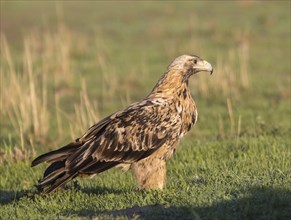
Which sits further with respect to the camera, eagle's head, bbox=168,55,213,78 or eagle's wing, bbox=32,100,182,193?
eagle's head, bbox=168,55,213,78

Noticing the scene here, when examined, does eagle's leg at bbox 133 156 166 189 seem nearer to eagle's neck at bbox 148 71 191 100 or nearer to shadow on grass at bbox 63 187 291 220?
eagle's neck at bbox 148 71 191 100

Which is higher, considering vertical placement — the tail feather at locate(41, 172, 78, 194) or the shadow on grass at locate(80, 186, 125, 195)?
the tail feather at locate(41, 172, 78, 194)

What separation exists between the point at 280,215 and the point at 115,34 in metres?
20.8

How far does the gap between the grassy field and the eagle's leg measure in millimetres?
144

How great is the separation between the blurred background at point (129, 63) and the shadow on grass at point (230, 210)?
180 inches

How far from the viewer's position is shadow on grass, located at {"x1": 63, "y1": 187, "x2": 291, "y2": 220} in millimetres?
7000

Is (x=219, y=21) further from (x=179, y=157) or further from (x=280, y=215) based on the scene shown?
(x=280, y=215)

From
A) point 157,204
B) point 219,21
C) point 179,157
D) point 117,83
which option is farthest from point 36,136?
point 219,21

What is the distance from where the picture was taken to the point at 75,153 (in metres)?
8.28

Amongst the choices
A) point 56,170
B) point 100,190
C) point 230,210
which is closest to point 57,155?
point 56,170


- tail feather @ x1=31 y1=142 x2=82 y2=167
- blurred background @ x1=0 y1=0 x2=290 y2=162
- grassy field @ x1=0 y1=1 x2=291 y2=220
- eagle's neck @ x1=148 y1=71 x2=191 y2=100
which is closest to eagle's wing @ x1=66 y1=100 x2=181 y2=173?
tail feather @ x1=31 y1=142 x2=82 y2=167

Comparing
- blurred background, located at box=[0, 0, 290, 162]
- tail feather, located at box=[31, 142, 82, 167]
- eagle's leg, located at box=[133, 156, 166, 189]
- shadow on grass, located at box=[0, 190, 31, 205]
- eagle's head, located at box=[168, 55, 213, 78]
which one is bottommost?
blurred background, located at box=[0, 0, 290, 162]

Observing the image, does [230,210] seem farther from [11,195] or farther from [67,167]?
[11,195]

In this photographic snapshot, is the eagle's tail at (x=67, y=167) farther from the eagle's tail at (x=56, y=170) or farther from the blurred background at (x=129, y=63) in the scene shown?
the blurred background at (x=129, y=63)
